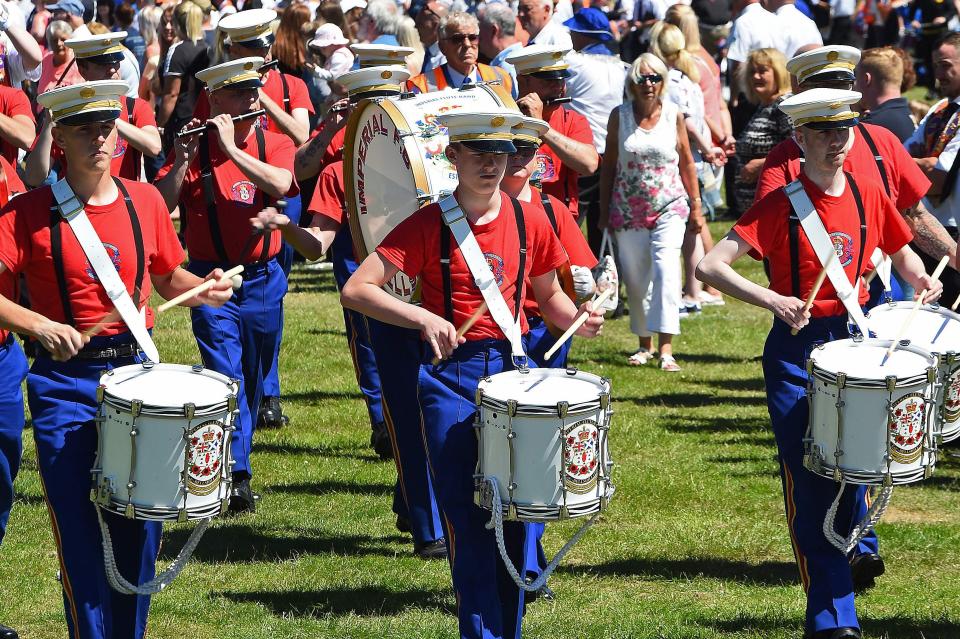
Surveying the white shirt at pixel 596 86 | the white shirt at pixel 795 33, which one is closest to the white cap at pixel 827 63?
the white shirt at pixel 596 86

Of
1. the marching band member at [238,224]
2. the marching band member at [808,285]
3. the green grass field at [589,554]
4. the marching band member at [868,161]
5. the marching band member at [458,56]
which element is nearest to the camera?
the marching band member at [808,285]

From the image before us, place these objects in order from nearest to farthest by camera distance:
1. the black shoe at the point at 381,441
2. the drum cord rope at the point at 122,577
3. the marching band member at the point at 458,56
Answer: the drum cord rope at the point at 122,577 → the marching band member at the point at 458,56 → the black shoe at the point at 381,441

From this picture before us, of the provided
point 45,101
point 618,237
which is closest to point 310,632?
point 45,101

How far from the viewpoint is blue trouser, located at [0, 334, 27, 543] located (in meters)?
5.97

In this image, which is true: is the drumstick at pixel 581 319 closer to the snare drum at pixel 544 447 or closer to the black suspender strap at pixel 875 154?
the snare drum at pixel 544 447

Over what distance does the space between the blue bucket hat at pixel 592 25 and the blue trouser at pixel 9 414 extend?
7.84m

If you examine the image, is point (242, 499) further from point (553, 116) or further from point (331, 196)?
point (553, 116)

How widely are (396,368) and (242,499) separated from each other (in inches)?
55.8

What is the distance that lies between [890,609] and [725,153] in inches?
287

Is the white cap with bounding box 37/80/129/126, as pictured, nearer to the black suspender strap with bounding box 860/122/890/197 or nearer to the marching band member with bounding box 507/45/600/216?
the marching band member with bounding box 507/45/600/216

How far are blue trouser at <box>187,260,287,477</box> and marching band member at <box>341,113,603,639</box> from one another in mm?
2501

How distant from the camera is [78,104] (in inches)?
205

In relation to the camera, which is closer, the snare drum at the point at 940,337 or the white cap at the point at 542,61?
the snare drum at the point at 940,337

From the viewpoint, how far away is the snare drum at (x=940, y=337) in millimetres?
5988
